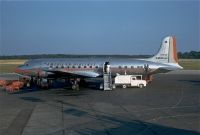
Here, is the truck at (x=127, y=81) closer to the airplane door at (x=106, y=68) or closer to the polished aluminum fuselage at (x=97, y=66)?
the airplane door at (x=106, y=68)

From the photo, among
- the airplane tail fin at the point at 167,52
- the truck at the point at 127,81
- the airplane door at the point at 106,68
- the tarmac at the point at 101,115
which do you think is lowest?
the tarmac at the point at 101,115

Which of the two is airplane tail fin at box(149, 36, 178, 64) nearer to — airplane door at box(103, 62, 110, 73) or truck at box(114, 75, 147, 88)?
truck at box(114, 75, 147, 88)

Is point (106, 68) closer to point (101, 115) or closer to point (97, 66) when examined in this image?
point (97, 66)

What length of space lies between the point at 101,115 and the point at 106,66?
22498 mm

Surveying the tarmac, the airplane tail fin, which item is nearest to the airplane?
the airplane tail fin

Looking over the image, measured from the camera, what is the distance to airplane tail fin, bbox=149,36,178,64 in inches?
1951

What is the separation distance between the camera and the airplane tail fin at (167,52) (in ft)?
163

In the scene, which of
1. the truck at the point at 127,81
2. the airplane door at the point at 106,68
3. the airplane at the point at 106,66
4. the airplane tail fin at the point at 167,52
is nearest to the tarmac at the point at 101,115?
the truck at the point at 127,81

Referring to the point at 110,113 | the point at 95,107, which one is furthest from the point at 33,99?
the point at 110,113

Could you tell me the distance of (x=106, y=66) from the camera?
47500 mm

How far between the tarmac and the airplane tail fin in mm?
13207

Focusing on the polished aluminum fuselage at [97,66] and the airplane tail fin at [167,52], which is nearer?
the polished aluminum fuselage at [97,66]

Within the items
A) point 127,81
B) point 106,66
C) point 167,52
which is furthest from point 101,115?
point 167,52

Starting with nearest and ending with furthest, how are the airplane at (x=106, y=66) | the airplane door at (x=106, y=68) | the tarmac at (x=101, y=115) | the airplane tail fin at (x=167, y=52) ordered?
the tarmac at (x=101, y=115), the airplane door at (x=106, y=68), the airplane at (x=106, y=66), the airplane tail fin at (x=167, y=52)
